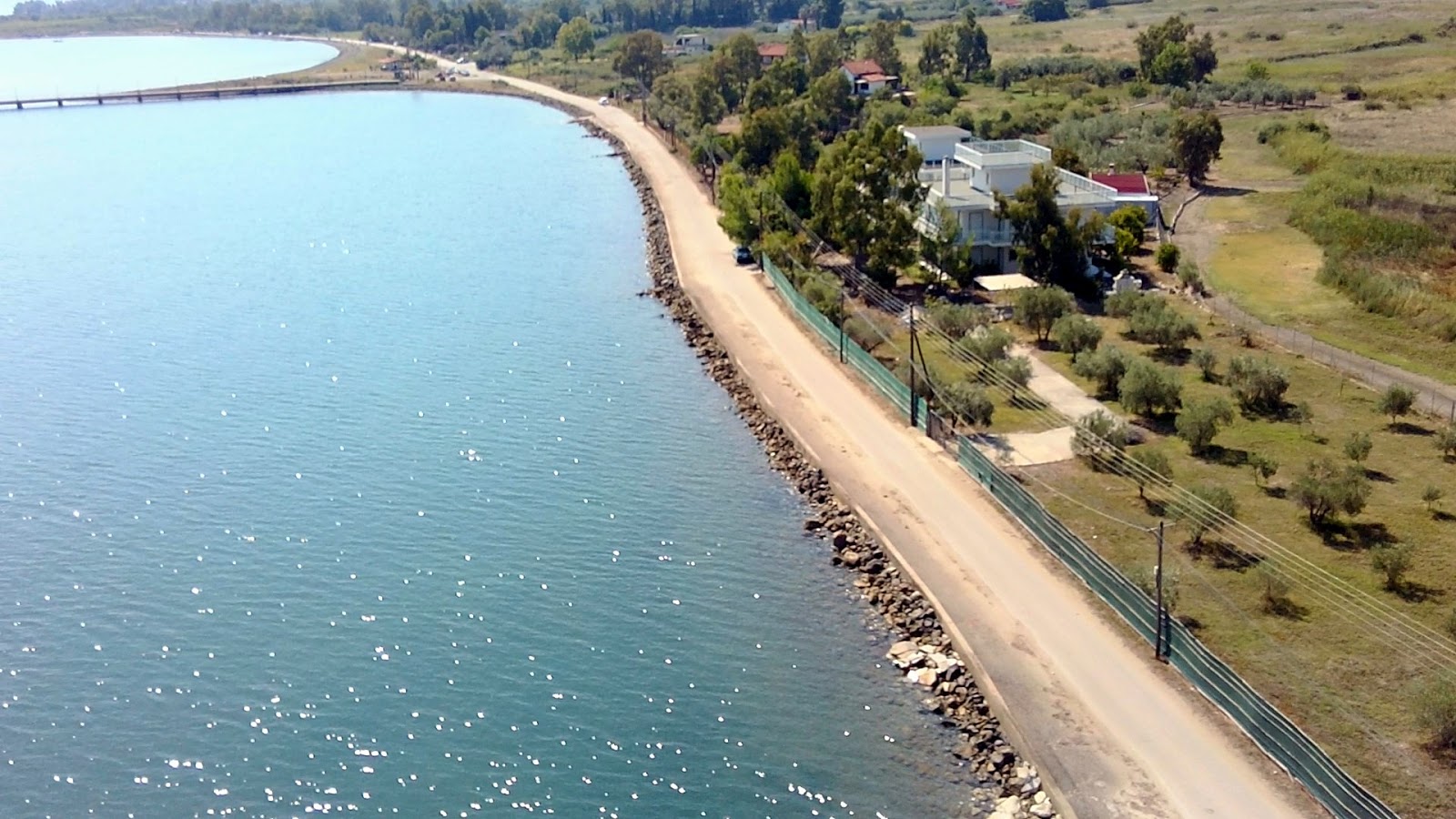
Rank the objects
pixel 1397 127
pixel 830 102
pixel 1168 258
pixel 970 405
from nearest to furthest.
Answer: pixel 970 405 → pixel 1168 258 → pixel 1397 127 → pixel 830 102

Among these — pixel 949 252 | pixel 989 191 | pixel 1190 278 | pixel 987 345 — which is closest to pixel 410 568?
pixel 987 345

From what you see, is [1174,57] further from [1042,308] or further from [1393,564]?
[1393,564]

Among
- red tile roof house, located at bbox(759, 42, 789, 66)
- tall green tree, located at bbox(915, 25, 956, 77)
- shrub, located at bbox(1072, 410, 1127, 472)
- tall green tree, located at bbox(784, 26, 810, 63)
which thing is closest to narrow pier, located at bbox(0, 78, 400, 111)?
red tile roof house, located at bbox(759, 42, 789, 66)

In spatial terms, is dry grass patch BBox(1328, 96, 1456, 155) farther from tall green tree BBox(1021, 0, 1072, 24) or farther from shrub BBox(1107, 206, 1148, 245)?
tall green tree BBox(1021, 0, 1072, 24)

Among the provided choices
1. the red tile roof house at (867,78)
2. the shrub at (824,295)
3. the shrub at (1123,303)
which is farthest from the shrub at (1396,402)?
the red tile roof house at (867,78)

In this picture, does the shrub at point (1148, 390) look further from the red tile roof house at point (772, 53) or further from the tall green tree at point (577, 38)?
the tall green tree at point (577, 38)

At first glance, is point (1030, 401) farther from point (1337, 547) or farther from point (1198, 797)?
point (1198, 797)
